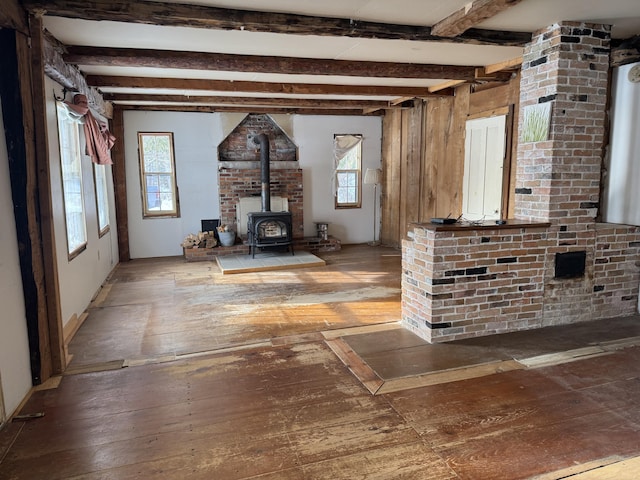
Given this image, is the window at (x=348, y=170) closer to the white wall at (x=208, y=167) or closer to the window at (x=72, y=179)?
the white wall at (x=208, y=167)

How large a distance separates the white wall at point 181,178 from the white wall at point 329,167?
1.63m

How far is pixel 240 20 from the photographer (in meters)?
3.16

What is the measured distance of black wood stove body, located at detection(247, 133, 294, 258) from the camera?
7270mm

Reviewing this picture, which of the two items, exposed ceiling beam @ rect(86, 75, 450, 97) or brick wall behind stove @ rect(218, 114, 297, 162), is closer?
exposed ceiling beam @ rect(86, 75, 450, 97)

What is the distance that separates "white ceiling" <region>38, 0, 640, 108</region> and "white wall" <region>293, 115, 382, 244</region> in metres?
3.53

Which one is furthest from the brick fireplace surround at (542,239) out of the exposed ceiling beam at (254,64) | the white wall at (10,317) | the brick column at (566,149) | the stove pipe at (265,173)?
the stove pipe at (265,173)

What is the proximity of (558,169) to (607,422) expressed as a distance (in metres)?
2.10

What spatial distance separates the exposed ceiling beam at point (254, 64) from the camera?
4.03m

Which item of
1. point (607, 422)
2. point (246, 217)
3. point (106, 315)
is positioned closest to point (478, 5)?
point (607, 422)

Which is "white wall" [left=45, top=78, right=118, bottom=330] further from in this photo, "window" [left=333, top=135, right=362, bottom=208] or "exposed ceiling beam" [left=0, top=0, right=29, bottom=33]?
"window" [left=333, top=135, right=362, bottom=208]

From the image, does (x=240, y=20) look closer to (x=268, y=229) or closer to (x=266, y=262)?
(x=266, y=262)

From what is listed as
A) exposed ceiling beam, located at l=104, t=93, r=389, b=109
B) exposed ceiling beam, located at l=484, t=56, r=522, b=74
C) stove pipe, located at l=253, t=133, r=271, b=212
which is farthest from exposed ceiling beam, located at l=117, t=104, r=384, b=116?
exposed ceiling beam, located at l=484, t=56, r=522, b=74

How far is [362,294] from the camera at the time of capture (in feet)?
17.1

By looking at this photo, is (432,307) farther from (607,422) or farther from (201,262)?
(201,262)
